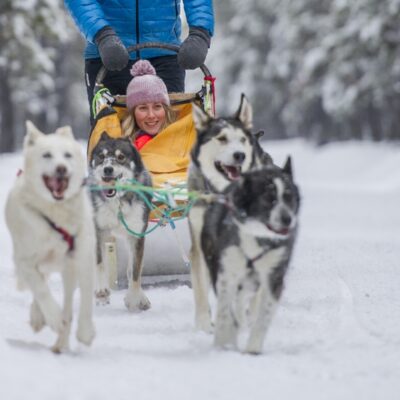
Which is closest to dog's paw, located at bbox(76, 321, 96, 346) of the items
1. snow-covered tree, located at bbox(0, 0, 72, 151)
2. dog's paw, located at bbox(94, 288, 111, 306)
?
dog's paw, located at bbox(94, 288, 111, 306)

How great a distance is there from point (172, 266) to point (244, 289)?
2.04 metres

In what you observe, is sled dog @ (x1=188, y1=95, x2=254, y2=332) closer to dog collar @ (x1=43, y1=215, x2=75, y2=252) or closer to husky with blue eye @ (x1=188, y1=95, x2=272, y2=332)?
husky with blue eye @ (x1=188, y1=95, x2=272, y2=332)

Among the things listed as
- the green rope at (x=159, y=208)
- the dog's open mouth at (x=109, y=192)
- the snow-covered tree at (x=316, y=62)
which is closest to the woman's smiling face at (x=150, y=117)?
the green rope at (x=159, y=208)

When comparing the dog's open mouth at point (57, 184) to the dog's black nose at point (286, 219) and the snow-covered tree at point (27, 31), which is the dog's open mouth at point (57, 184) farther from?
the snow-covered tree at point (27, 31)

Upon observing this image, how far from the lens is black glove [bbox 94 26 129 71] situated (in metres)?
5.09

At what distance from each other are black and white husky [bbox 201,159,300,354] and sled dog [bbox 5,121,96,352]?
602 mm

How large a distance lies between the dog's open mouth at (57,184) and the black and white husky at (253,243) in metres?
0.74

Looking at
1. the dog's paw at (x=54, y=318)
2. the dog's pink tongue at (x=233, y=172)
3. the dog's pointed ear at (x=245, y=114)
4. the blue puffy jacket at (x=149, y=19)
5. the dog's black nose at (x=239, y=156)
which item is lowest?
the dog's paw at (x=54, y=318)

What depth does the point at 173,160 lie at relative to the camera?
225 inches

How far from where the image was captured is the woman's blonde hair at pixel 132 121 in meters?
5.84

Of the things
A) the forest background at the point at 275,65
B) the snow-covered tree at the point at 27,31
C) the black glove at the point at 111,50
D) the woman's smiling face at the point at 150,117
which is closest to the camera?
the black glove at the point at 111,50

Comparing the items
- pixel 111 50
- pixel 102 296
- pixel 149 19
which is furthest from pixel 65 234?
pixel 149 19

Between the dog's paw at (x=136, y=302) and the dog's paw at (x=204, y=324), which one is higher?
the dog's paw at (x=204, y=324)

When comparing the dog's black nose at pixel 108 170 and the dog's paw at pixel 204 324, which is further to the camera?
the dog's black nose at pixel 108 170
